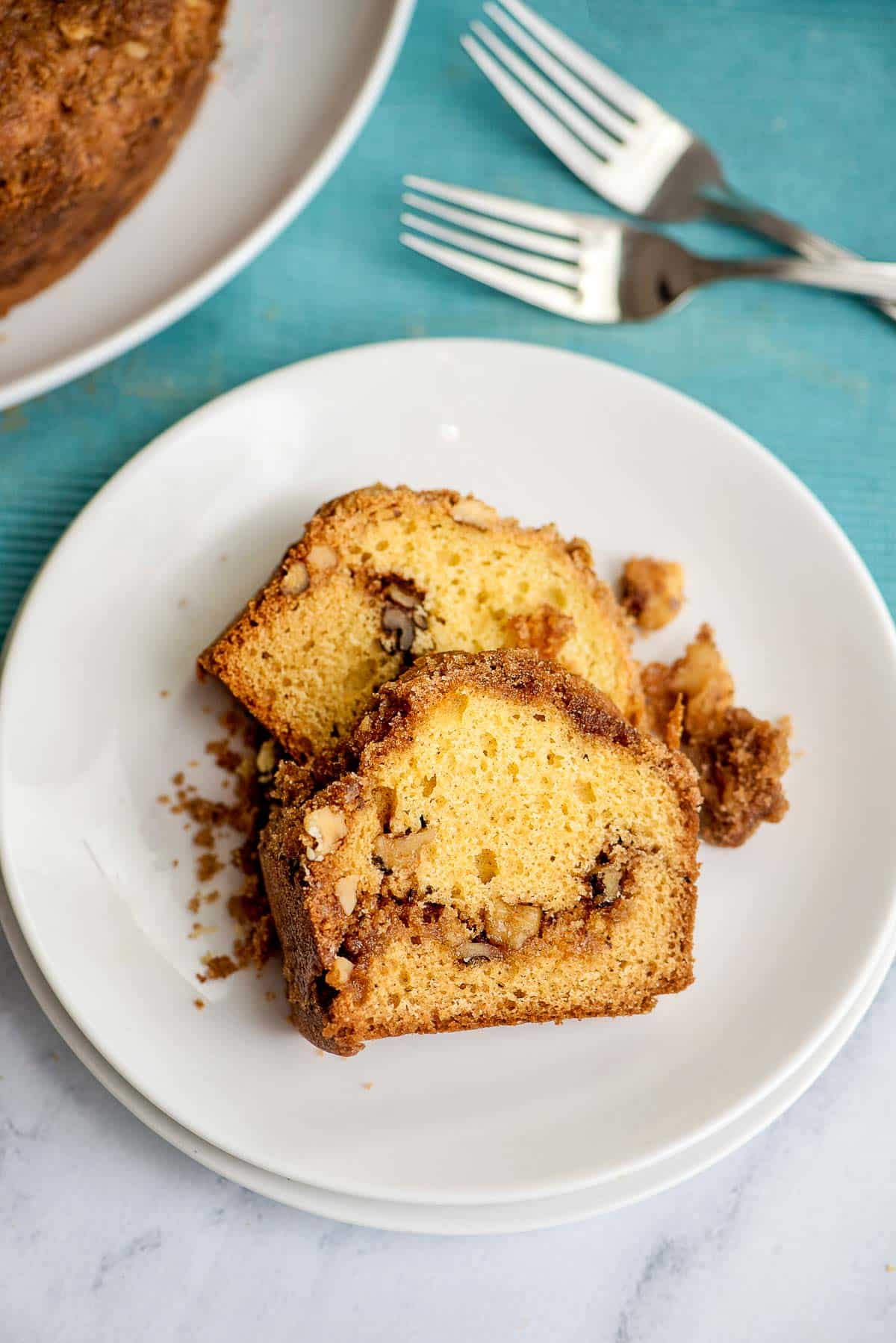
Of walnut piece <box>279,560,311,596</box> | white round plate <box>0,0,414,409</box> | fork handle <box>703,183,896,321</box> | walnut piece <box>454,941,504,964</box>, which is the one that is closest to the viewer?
walnut piece <box>454,941,504,964</box>

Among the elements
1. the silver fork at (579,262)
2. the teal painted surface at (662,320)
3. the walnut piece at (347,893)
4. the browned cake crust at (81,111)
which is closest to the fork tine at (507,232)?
the silver fork at (579,262)

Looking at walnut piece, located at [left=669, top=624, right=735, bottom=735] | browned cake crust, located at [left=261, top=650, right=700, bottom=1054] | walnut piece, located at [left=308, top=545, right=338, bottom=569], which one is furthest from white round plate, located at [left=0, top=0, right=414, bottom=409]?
walnut piece, located at [left=669, top=624, right=735, bottom=735]

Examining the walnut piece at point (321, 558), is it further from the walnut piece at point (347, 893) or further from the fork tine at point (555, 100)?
the fork tine at point (555, 100)

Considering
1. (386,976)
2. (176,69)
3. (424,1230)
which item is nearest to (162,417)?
(176,69)

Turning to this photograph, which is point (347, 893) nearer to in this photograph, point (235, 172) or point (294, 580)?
point (294, 580)

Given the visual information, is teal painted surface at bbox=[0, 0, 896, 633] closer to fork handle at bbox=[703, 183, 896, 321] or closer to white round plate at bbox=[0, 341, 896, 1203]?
fork handle at bbox=[703, 183, 896, 321]

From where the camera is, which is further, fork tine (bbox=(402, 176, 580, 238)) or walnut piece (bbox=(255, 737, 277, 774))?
fork tine (bbox=(402, 176, 580, 238))

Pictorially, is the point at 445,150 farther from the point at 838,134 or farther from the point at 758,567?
the point at 758,567
